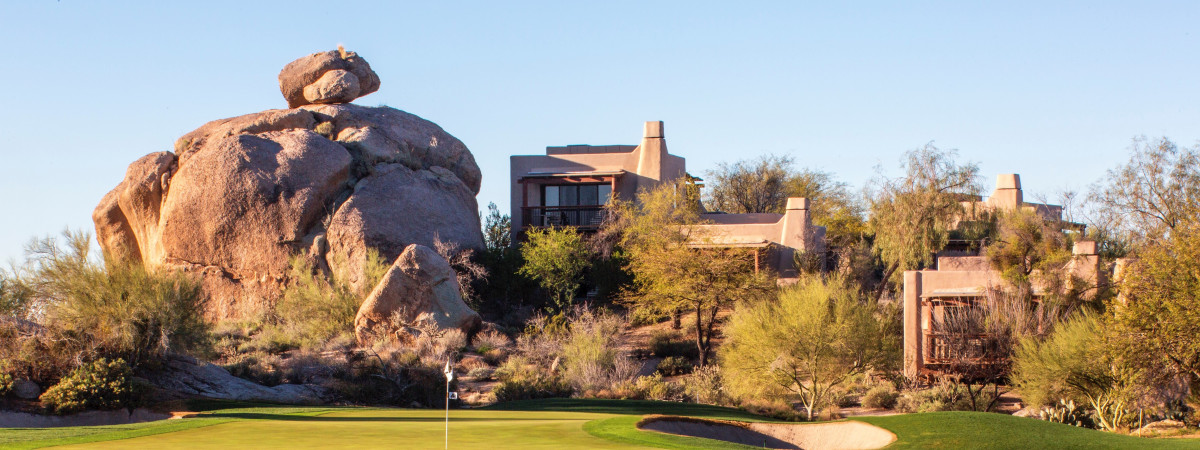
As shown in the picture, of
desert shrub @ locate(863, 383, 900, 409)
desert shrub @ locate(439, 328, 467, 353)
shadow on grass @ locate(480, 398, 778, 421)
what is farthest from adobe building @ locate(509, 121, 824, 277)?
shadow on grass @ locate(480, 398, 778, 421)

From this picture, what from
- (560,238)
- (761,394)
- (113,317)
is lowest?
(761,394)

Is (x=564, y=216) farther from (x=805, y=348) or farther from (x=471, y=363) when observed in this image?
(x=805, y=348)

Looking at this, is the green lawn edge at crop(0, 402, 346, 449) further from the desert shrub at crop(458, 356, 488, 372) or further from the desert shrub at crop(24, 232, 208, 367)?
the desert shrub at crop(458, 356, 488, 372)

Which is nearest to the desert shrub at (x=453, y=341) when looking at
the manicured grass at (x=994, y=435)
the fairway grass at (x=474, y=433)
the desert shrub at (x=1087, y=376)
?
the fairway grass at (x=474, y=433)

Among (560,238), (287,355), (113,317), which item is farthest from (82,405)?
(560,238)

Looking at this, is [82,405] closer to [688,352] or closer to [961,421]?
[961,421]

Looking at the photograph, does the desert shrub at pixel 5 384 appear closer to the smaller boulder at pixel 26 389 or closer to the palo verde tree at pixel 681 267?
the smaller boulder at pixel 26 389

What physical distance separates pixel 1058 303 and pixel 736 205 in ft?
110

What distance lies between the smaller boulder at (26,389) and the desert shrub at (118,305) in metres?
1.90

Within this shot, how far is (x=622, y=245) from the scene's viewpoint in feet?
162

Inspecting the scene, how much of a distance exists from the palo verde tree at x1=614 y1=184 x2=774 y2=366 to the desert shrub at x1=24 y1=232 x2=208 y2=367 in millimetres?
17453

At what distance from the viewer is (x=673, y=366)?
1587 inches

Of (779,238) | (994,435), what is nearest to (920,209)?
(779,238)

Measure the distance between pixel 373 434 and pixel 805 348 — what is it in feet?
53.7
